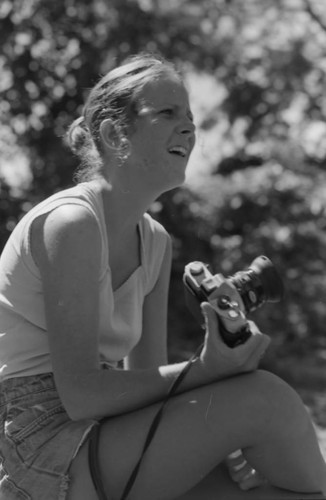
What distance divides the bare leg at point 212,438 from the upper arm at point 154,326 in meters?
0.60

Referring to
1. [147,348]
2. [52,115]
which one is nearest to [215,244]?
[52,115]

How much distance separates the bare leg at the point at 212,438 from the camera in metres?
1.81

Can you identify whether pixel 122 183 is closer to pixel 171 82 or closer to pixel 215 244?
pixel 171 82

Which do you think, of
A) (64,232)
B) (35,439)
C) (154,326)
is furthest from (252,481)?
(64,232)

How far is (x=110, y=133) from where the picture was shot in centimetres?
221

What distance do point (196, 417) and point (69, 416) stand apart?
30 cm

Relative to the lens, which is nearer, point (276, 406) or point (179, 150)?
point (276, 406)

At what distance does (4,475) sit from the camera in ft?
6.46

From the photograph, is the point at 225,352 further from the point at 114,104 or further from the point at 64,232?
the point at 114,104

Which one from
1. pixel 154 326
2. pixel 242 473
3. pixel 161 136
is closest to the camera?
pixel 242 473

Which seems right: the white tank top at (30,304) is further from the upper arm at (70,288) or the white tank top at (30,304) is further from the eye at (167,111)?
the eye at (167,111)

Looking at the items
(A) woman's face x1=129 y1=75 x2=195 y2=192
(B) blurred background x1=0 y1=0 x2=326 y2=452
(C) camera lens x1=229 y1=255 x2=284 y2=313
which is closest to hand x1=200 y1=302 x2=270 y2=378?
(C) camera lens x1=229 y1=255 x2=284 y2=313

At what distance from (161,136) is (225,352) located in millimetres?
657

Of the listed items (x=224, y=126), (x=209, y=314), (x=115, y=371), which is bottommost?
(x=224, y=126)
